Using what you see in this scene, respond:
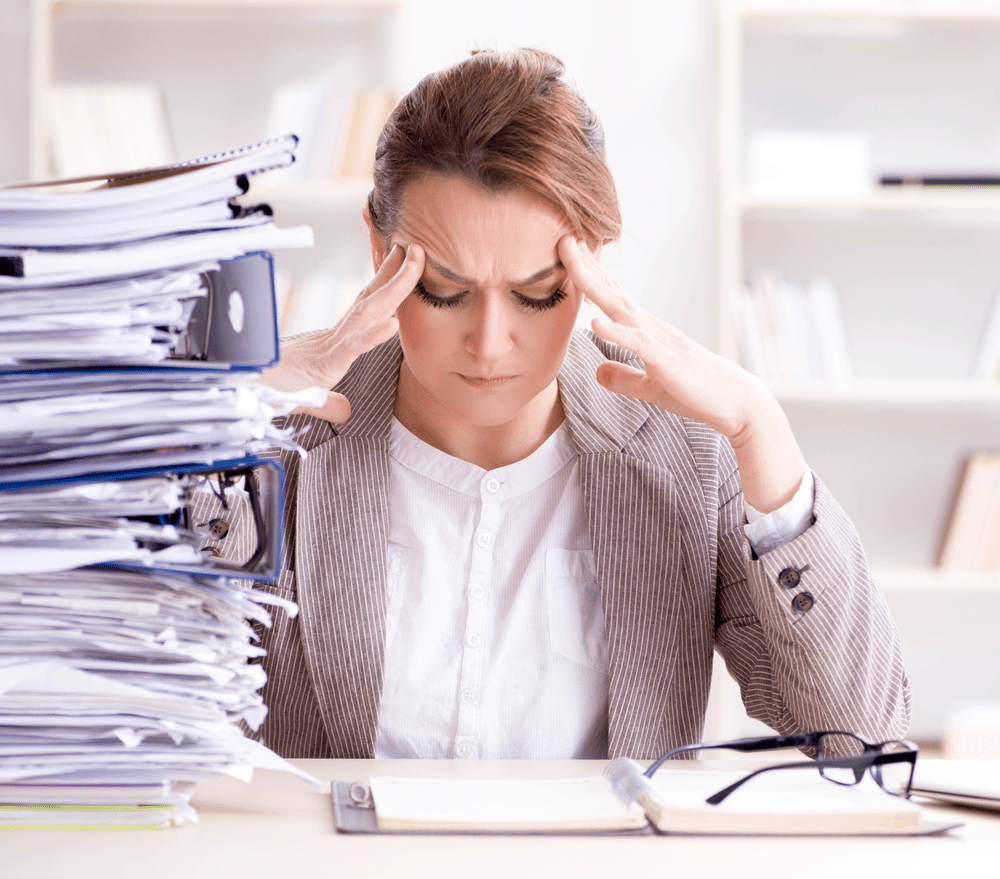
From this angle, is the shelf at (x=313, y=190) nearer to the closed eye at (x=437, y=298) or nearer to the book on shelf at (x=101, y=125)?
Answer: the book on shelf at (x=101, y=125)

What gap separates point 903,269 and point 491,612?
2.04 meters

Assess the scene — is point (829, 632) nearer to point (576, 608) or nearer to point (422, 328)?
point (576, 608)

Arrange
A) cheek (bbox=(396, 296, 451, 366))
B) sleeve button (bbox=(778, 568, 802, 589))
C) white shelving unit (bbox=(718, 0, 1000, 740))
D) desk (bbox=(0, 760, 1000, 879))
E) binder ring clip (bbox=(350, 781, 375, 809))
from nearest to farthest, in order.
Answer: desk (bbox=(0, 760, 1000, 879)) → binder ring clip (bbox=(350, 781, 375, 809)) → sleeve button (bbox=(778, 568, 802, 589)) → cheek (bbox=(396, 296, 451, 366)) → white shelving unit (bbox=(718, 0, 1000, 740))

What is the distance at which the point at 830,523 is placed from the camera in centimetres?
98

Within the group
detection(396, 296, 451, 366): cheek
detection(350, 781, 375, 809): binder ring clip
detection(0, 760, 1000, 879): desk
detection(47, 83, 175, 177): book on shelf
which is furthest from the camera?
detection(47, 83, 175, 177): book on shelf

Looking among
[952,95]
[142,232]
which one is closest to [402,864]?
[142,232]

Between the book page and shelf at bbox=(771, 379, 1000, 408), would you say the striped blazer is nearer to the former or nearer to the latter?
the book page

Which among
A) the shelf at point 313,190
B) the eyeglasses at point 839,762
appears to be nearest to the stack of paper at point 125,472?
the eyeglasses at point 839,762

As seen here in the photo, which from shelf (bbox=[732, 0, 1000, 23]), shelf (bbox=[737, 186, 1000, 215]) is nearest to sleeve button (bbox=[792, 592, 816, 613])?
shelf (bbox=[737, 186, 1000, 215])

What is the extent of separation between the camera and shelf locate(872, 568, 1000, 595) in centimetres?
251

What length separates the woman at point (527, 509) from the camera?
3.27ft

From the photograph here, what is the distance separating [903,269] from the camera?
9.07ft

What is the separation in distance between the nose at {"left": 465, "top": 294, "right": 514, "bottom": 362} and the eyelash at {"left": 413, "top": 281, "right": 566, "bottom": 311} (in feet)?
0.07

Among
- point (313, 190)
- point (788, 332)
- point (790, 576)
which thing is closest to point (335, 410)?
point (790, 576)
